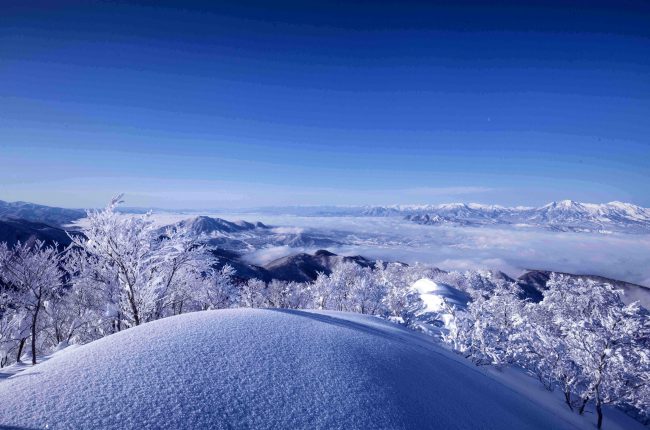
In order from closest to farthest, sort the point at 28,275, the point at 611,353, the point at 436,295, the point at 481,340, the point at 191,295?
the point at 611,353, the point at 481,340, the point at 28,275, the point at 191,295, the point at 436,295

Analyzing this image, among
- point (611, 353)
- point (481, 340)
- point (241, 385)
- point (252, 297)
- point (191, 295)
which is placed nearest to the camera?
point (241, 385)

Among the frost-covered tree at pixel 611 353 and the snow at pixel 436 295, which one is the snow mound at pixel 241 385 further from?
the snow at pixel 436 295

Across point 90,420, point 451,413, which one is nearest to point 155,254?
point 90,420

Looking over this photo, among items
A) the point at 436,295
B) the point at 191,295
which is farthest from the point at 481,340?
the point at 436,295

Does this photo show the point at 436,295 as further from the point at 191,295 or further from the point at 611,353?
the point at 191,295

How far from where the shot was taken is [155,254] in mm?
16984

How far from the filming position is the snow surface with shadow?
17.1 ft

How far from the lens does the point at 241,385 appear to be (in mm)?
6207

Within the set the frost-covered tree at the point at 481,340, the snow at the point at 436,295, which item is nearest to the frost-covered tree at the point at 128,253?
the frost-covered tree at the point at 481,340

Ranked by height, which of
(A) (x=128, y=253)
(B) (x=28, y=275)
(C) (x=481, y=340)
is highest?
(A) (x=128, y=253)

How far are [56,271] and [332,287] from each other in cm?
Result: 3122

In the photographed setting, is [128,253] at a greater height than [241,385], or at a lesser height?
greater

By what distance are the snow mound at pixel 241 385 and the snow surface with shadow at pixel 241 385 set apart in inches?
0.9

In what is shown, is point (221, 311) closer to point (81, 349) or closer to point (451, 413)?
point (81, 349)
